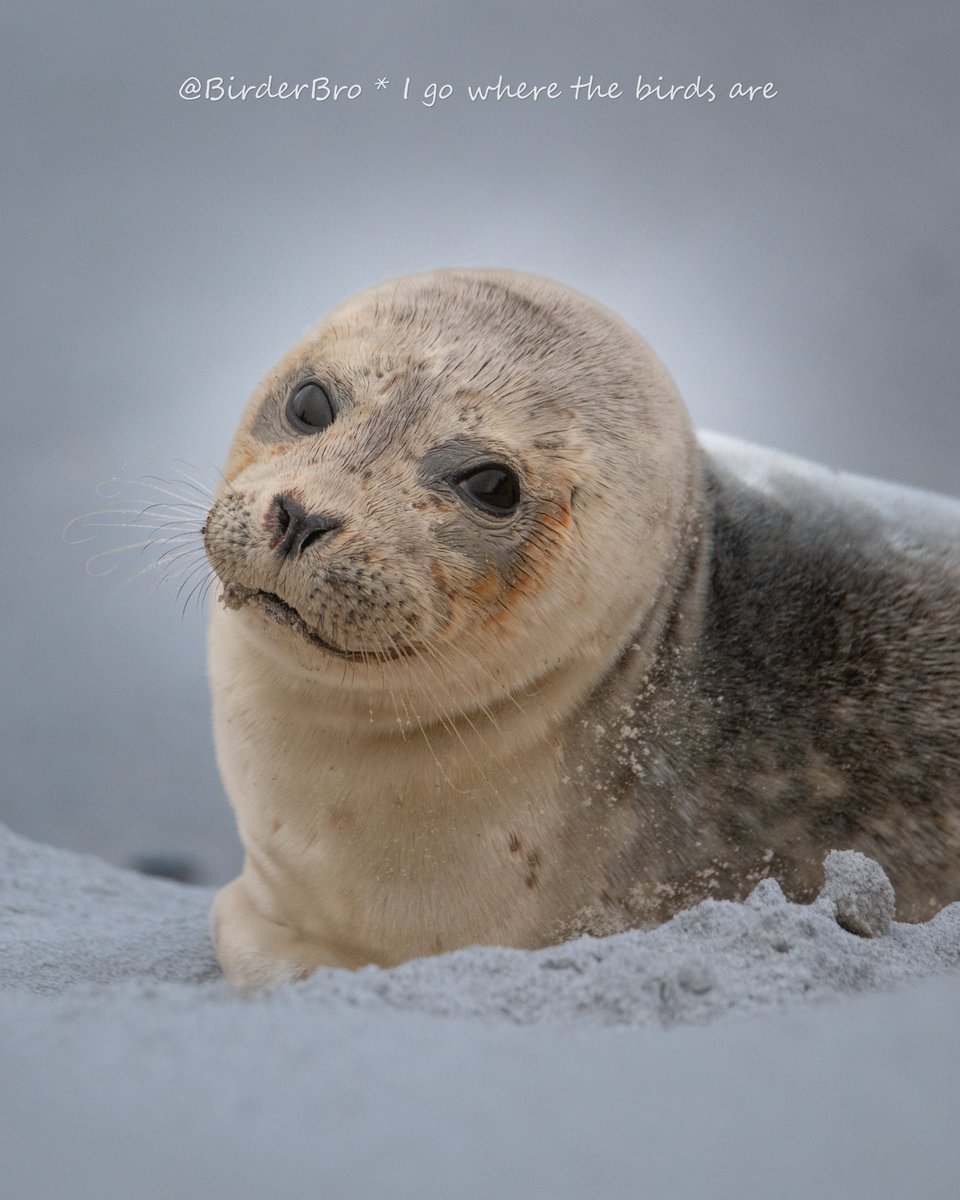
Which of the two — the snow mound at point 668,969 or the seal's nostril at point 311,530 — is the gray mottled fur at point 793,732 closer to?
the snow mound at point 668,969

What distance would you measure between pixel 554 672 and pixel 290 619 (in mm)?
457

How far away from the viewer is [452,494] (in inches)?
74.5

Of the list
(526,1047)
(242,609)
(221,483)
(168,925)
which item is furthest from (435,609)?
(168,925)

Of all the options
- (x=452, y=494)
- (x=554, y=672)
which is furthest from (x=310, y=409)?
(x=554, y=672)

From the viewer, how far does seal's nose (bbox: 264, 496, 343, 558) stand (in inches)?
69.5

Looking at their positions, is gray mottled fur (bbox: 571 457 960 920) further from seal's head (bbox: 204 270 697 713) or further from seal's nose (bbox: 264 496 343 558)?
seal's nose (bbox: 264 496 343 558)

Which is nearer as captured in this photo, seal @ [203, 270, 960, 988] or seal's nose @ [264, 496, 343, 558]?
seal's nose @ [264, 496, 343, 558]

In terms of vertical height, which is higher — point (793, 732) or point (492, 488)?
point (492, 488)

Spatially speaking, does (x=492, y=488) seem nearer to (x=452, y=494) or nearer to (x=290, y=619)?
(x=452, y=494)

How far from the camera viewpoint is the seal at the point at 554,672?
1924 millimetres

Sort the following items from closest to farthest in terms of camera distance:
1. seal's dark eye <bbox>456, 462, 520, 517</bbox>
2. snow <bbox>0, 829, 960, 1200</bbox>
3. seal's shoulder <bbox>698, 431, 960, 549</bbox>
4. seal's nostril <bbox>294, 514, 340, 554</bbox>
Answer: snow <bbox>0, 829, 960, 1200</bbox> → seal's nostril <bbox>294, 514, 340, 554</bbox> → seal's dark eye <bbox>456, 462, 520, 517</bbox> → seal's shoulder <bbox>698, 431, 960, 549</bbox>

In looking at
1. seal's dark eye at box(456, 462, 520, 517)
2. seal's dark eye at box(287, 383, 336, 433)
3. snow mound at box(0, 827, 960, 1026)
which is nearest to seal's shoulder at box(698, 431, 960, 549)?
seal's dark eye at box(456, 462, 520, 517)

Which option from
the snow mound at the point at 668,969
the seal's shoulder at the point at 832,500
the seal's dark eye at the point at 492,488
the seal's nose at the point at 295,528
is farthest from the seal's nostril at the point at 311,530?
the seal's shoulder at the point at 832,500

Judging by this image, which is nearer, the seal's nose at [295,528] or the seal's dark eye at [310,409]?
the seal's nose at [295,528]
